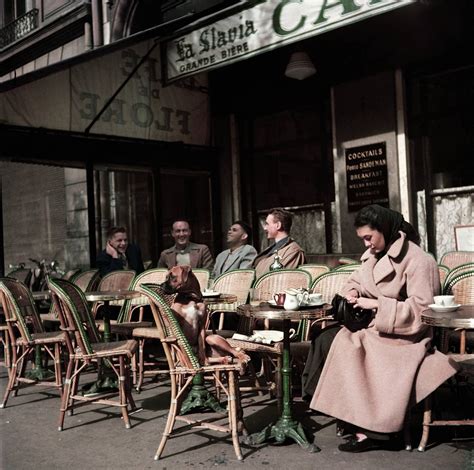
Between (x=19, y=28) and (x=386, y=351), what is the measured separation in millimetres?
14287

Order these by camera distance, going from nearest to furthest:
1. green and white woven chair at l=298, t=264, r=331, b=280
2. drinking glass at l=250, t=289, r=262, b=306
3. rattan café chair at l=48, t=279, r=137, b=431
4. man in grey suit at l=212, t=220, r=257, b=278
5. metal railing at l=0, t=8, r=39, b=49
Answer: rattan café chair at l=48, t=279, r=137, b=431
drinking glass at l=250, t=289, r=262, b=306
green and white woven chair at l=298, t=264, r=331, b=280
man in grey suit at l=212, t=220, r=257, b=278
metal railing at l=0, t=8, r=39, b=49

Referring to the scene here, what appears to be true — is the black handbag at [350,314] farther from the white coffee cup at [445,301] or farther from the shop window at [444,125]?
the shop window at [444,125]

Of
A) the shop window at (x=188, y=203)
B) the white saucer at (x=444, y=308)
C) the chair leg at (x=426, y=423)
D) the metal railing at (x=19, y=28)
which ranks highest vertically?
the metal railing at (x=19, y=28)

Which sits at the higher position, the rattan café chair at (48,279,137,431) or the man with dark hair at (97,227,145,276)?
the man with dark hair at (97,227,145,276)

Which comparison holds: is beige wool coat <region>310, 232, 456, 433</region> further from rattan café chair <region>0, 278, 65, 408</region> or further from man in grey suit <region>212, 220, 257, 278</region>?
man in grey suit <region>212, 220, 257, 278</region>

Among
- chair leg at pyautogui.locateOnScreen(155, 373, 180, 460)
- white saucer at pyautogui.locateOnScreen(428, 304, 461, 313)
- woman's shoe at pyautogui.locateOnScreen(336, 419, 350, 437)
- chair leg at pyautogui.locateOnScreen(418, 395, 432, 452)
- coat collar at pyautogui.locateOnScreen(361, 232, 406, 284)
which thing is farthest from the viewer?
woman's shoe at pyautogui.locateOnScreen(336, 419, 350, 437)

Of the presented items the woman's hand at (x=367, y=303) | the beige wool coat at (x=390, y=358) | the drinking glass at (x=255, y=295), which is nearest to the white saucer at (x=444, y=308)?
the beige wool coat at (x=390, y=358)

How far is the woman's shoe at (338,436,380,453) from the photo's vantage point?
3.86 meters

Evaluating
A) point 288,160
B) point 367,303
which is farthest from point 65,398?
point 288,160

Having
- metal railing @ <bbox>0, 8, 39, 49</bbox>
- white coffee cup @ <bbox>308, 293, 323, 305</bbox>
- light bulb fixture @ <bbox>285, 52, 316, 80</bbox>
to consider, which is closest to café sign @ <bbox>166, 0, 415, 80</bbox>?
light bulb fixture @ <bbox>285, 52, 316, 80</bbox>

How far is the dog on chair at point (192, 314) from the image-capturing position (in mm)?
4148

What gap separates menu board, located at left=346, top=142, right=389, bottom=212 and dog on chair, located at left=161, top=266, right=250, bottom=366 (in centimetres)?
494

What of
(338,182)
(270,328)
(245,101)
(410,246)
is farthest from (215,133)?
(410,246)

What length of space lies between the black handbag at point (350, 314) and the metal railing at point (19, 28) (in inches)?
504
